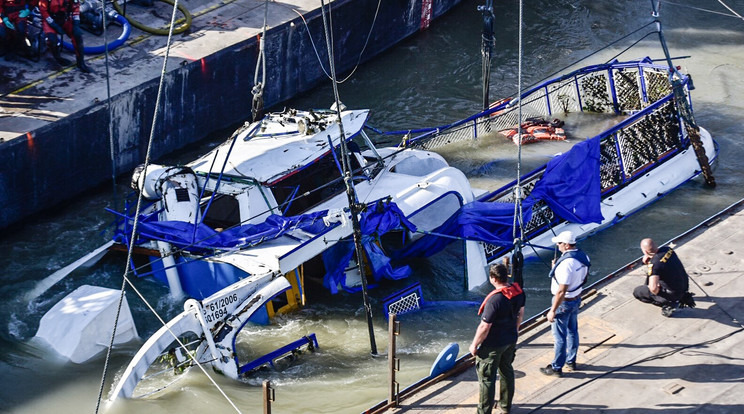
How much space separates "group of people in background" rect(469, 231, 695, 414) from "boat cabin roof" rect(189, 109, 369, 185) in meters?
4.55

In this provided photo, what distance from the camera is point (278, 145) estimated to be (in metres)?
13.5

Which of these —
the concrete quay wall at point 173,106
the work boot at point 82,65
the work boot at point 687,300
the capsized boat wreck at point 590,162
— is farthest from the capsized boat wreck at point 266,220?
the work boot at point 82,65

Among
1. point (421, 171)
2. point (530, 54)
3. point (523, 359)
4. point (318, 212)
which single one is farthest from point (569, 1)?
point (523, 359)

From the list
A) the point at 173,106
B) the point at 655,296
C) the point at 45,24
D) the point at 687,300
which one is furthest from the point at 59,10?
the point at 687,300

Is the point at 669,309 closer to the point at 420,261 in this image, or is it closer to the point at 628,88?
the point at 420,261

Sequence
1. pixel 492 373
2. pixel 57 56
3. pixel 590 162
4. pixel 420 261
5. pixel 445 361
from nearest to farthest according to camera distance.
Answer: pixel 492 373 < pixel 445 361 < pixel 420 261 < pixel 590 162 < pixel 57 56

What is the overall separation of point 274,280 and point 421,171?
3989 mm

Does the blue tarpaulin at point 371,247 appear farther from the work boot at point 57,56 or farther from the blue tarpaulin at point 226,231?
the work boot at point 57,56

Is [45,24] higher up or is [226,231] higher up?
[45,24]

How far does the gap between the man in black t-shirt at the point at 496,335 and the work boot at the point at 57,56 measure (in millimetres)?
11167

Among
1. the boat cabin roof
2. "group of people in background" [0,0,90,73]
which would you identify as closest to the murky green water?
the boat cabin roof

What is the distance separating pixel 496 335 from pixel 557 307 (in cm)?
102

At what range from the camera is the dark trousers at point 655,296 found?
35.6 ft

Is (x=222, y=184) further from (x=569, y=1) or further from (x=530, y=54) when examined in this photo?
(x=569, y=1)
